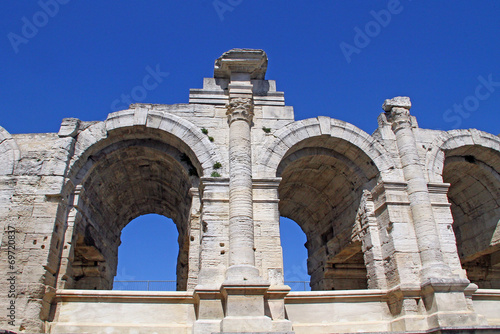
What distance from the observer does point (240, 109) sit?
991cm

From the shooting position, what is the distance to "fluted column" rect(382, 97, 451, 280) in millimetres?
8805

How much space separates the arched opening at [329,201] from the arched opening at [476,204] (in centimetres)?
261

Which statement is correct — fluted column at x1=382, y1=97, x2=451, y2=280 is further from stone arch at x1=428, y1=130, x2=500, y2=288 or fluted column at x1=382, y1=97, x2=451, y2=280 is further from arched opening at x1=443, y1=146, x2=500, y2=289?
arched opening at x1=443, y1=146, x2=500, y2=289

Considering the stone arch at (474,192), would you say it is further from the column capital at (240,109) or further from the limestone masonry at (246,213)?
the column capital at (240,109)

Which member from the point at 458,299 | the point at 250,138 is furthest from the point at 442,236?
the point at 250,138

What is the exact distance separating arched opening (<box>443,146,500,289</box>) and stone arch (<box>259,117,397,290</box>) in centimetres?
243

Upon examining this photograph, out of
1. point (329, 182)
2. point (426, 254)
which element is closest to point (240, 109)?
point (329, 182)

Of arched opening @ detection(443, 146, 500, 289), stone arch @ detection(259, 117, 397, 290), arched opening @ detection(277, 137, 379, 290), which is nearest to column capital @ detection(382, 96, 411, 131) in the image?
stone arch @ detection(259, 117, 397, 290)

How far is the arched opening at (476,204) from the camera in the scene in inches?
457

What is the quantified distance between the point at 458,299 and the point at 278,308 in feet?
11.7

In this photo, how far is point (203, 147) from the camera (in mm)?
9734

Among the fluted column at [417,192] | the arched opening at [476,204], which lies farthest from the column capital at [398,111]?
the arched opening at [476,204]

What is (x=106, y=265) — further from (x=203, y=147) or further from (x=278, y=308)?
(x=278, y=308)

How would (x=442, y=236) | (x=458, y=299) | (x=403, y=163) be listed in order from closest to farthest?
(x=458, y=299), (x=442, y=236), (x=403, y=163)
